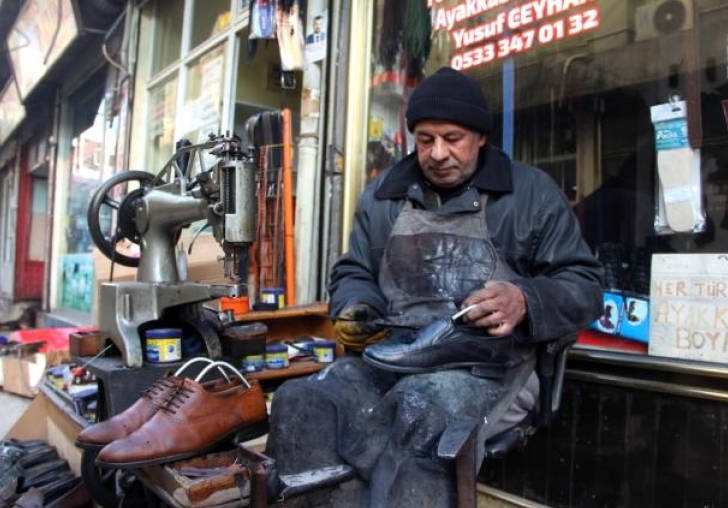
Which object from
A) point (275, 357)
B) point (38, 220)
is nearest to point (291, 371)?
point (275, 357)

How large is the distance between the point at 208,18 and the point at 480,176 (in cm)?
476

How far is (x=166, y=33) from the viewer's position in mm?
6473

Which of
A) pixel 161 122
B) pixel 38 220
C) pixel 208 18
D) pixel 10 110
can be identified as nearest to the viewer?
pixel 208 18

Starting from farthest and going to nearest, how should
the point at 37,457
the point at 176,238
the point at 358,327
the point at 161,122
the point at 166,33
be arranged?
the point at 166,33, the point at 161,122, the point at 37,457, the point at 176,238, the point at 358,327

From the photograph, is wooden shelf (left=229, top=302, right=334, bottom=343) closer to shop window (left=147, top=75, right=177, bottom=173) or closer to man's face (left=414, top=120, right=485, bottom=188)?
man's face (left=414, top=120, right=485, bottom=188)

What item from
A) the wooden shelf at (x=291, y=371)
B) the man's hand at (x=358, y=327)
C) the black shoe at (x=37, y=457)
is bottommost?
→ the black shoe at (x=37, y=457)

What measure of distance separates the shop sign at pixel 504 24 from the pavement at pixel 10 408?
3.63 meters

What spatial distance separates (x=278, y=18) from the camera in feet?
12.5

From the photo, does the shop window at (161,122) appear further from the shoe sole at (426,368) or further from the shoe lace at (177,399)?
the shoe sole at (426,368)

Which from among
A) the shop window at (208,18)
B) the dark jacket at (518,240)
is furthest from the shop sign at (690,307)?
the shop window at (208,18)

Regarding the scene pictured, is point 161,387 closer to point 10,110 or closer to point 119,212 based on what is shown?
point 119,212

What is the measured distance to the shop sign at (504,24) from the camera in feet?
8.32

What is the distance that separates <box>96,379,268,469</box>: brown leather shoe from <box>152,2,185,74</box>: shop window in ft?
18.5

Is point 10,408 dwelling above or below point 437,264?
below
